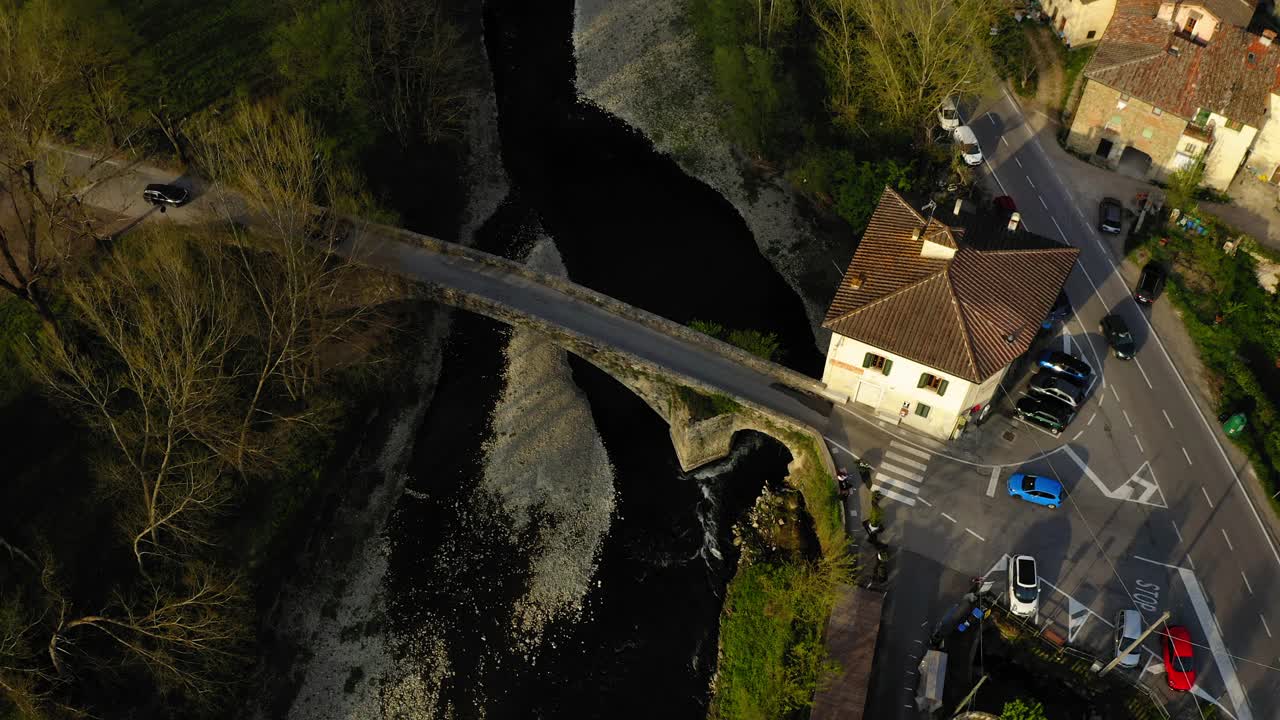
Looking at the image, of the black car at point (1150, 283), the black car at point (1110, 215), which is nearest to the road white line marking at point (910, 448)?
the black car at point (1150, 283)

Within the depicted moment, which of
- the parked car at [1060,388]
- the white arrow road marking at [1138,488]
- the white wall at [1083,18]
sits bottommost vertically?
the white arrow road marking at [1138,488]

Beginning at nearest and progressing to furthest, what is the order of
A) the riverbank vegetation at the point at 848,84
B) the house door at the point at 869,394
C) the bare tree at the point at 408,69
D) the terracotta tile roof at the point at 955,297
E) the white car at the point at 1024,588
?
the white car at the point at 1024,588, the terracotta tile roof at the point at 955,297, the house door at the point at 869,394, the riverbank vegetation at the point at 848,84, the bare tree at the point at 408,69

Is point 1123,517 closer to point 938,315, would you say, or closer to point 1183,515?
point 1183,515

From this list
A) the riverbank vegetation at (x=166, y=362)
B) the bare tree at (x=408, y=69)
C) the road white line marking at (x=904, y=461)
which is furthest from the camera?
the bare tree at (x=408, y=69)

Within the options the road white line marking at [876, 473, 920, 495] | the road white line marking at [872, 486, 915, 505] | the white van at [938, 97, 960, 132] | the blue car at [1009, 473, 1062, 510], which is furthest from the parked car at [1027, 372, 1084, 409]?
the white van at [938, 97, 960, 132]

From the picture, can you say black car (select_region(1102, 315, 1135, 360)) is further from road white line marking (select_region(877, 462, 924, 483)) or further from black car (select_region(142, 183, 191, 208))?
black car (select_region(142, 183, 191, 208))

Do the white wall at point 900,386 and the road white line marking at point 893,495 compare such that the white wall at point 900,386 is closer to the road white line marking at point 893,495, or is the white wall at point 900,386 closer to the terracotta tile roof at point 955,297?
the terracotta tile roof at point 955,297
